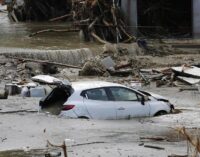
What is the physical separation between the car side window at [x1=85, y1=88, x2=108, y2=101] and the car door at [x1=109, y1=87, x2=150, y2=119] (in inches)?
8.7

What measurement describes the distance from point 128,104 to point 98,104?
83 centimetres

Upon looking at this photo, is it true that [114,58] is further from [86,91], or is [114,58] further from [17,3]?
[17,3]

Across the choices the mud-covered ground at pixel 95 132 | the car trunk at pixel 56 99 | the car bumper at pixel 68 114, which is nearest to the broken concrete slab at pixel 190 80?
the mud-covered ground at pixel 95 132

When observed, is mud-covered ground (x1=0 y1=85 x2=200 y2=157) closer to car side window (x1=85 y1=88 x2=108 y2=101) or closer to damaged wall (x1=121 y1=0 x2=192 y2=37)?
car side window (x1=85 y1=88 x2=108 y2=101)

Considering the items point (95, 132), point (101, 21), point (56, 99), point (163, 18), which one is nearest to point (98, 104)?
point (56, 99)

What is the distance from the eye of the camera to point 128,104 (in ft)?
55.0

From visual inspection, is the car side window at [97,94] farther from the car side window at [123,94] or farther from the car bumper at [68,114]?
the car bumper at [68,114]

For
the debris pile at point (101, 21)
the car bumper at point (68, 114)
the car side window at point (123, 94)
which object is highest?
the car side window at point (123, 94)

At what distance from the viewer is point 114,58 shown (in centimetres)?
3097

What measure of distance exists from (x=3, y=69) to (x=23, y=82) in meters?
3.44

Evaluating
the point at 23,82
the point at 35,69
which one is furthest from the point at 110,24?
the point at 23,82

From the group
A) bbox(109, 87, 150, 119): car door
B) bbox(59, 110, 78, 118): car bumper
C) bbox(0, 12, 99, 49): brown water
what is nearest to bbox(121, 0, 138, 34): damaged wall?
bbox(0, 12, 99, 49): brown water

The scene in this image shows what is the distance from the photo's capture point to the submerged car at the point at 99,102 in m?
16.3

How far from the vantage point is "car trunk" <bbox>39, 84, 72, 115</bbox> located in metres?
16.5
